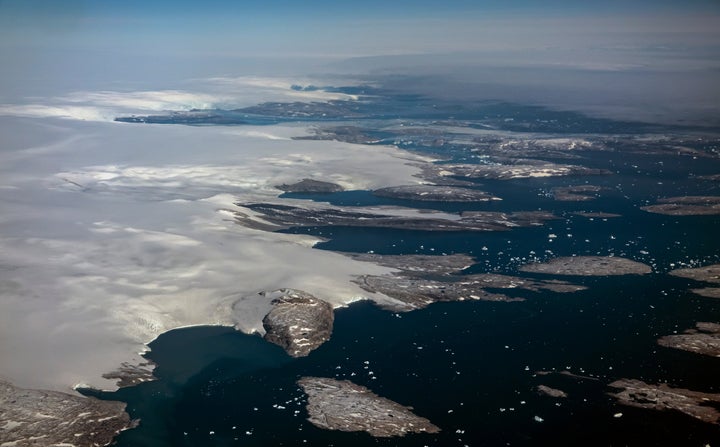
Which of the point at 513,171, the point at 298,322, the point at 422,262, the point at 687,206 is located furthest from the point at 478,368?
the point at 513,171

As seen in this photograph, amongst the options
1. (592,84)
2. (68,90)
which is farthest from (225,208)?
(592,84)

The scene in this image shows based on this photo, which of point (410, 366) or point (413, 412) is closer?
point (413, 412)

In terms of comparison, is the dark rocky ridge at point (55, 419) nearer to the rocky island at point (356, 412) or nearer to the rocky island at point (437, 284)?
the rocky island at point (356, 412)

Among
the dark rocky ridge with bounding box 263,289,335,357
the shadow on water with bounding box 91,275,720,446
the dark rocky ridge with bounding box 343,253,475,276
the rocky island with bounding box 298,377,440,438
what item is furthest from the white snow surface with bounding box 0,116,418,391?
the rocky island with bounding box 298,377,440,438

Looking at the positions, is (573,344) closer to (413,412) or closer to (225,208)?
(413,412)

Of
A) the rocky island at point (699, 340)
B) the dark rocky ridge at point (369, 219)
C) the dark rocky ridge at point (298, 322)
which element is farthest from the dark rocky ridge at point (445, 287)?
the dark rocky ridge at point (369, 219)

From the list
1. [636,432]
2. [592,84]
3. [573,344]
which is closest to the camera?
[636,432]

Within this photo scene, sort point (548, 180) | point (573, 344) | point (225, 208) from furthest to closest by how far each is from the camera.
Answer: point (548, 180) → point (225, 208) → point (573, 344)
